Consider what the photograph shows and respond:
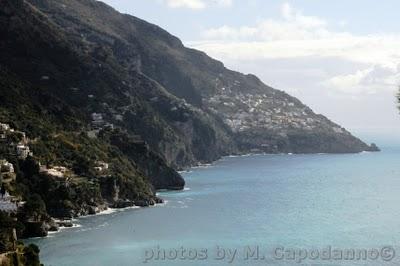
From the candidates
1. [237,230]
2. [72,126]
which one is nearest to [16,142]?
[72,126]

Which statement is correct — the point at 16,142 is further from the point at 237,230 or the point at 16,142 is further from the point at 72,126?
the point at 237,230

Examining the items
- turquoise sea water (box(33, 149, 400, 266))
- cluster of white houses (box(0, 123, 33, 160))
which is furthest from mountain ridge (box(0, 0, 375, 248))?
turquoise sea water (box(33, 149, 400, 266))

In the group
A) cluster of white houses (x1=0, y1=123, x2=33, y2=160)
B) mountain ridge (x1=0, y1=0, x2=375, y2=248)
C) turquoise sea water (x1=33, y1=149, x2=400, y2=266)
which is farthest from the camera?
mountain ridge (x1=0, y1=0, x2=375, y2=248)

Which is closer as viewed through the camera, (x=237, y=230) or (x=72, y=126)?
(x=237, y=230)

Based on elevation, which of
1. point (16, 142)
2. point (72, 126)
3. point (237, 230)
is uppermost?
point (72, 126)

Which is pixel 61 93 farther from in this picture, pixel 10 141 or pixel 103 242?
pixel 103 242

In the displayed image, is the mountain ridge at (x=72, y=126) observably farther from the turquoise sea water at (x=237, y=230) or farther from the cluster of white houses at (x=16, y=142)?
the turquoise sea water at (x=237, y=230)

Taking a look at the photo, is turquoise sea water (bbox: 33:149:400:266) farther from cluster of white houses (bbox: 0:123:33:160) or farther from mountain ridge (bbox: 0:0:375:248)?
cluster of white houses (bbox: 0:123:33:160)

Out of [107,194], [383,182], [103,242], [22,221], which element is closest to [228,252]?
[103,242]

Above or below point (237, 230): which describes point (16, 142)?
above
